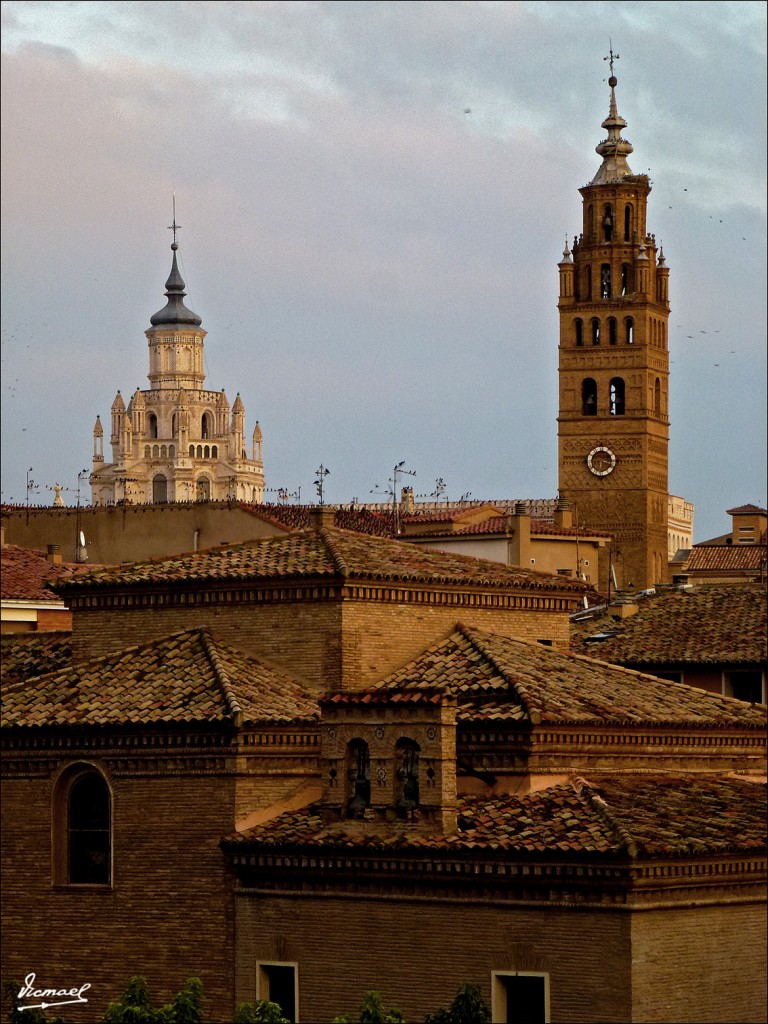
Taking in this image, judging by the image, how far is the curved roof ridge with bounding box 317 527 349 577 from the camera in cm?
3081

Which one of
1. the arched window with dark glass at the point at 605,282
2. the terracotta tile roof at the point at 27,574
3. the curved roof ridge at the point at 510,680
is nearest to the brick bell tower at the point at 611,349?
the arched window with dark glass at the point at 605,282

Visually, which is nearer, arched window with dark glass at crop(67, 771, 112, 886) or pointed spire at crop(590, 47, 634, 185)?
arched window with dark glass at crop(67, 771, 112, 886)

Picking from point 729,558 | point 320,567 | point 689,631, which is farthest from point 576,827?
point 729,558

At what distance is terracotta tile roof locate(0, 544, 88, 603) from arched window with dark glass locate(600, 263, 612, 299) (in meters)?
84.6

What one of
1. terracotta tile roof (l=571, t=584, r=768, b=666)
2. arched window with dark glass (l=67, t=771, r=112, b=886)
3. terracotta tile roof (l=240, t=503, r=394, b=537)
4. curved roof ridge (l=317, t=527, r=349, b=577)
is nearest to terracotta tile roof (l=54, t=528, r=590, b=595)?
curved roof ridge (l=317, t=527, r=349, b=577)

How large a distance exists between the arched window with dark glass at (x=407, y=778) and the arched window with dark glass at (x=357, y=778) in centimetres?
36

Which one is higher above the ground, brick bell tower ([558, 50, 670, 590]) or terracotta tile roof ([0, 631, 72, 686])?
brick bell tower ([558, 50, 670, 590])

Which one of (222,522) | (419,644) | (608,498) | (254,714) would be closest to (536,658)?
(419,644)

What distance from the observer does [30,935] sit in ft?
100

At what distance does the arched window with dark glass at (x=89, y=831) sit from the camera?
30.3 m

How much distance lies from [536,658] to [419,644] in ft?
4.42

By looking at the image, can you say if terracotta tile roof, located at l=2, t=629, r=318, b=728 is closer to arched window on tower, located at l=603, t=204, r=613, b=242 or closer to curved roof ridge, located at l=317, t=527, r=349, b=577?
curved roof ridge, located at l=317, t=527, r=349, b=577

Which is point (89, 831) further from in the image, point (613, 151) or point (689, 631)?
point (613, 151)

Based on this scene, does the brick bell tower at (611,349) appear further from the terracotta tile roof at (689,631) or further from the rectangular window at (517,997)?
the rectangular window at (517,997)
